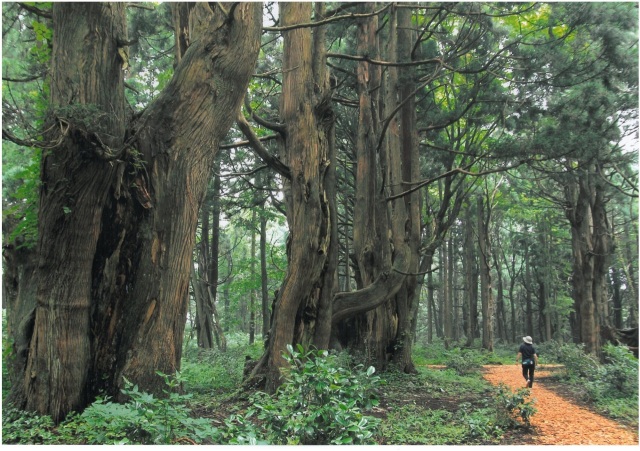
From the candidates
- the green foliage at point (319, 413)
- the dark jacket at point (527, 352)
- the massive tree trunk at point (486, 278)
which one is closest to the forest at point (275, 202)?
the green foliage at point (319, 413)

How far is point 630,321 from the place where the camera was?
31422 millimetres

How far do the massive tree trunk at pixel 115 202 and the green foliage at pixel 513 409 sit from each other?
4330 millimetres

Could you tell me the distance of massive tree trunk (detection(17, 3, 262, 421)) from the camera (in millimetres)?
4898

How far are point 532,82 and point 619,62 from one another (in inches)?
64.7

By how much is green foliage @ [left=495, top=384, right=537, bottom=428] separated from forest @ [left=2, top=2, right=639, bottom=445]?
30 mm

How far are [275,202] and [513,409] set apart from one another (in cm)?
917

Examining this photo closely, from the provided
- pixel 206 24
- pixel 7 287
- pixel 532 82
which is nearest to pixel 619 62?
pixel 532 82

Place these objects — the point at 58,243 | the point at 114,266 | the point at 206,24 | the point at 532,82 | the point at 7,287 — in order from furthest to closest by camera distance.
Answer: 1. the point at 532,82
2. the point at 7,287
3. the point at 206,24
4. the point at 114,266
5. the point at 58,243

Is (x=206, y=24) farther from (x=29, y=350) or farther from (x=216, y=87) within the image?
(x=29, y=350)

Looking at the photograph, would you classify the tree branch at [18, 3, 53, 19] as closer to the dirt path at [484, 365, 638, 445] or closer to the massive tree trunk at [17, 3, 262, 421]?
the massive tree trunk at [17, 3, 262, 421]

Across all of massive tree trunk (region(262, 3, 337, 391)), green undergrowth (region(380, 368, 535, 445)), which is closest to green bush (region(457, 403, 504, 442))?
green undergrowth (region(380, 368, 535, 445))

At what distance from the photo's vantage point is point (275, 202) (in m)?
14.1

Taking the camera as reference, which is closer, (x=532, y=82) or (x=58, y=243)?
(x=58, y=243)

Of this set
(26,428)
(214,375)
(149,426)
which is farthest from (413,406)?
(26,428)
